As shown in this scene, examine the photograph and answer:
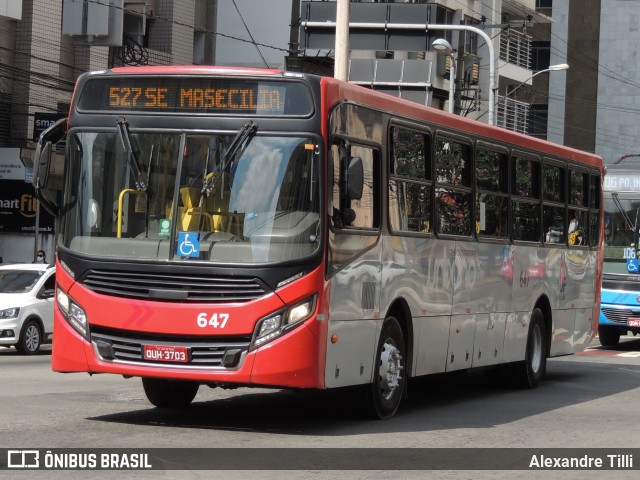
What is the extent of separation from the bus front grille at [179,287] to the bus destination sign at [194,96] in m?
1.43

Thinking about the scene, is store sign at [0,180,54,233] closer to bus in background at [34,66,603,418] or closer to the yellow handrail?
bus in background at [34,66,603,418]

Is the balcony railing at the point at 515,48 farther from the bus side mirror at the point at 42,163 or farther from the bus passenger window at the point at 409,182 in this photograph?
the bus side mirror at the point at 42,163

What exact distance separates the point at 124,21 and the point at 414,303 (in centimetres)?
2724

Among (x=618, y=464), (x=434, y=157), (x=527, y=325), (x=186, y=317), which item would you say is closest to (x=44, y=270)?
(x=527, y=325)

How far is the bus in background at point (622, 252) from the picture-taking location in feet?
87.7

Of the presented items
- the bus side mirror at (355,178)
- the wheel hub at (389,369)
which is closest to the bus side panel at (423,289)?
the wheel hub at (389,369)

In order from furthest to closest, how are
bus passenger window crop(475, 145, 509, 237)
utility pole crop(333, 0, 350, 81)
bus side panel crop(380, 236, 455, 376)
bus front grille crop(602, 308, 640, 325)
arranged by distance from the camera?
bus front grille crop(602, 308, 640, 325) < utility pole crop(333, 0, 350, 81) < bus passenger window crop(475, 145, 509, 237) < bus side panel crop(380, 236, 455, 376)

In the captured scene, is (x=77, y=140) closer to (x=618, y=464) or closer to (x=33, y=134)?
(x=618, y=464)

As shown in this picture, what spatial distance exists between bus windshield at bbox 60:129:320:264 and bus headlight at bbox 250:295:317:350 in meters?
0.42

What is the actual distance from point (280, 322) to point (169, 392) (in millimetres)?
2549

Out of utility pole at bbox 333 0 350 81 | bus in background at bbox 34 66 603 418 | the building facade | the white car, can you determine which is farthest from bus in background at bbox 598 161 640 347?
bus in background at bbox 34 66 603 418

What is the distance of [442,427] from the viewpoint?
12.9 m

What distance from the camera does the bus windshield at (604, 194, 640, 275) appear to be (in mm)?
27000

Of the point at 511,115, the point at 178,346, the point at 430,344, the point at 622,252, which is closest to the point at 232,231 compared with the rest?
the point at 178,346
